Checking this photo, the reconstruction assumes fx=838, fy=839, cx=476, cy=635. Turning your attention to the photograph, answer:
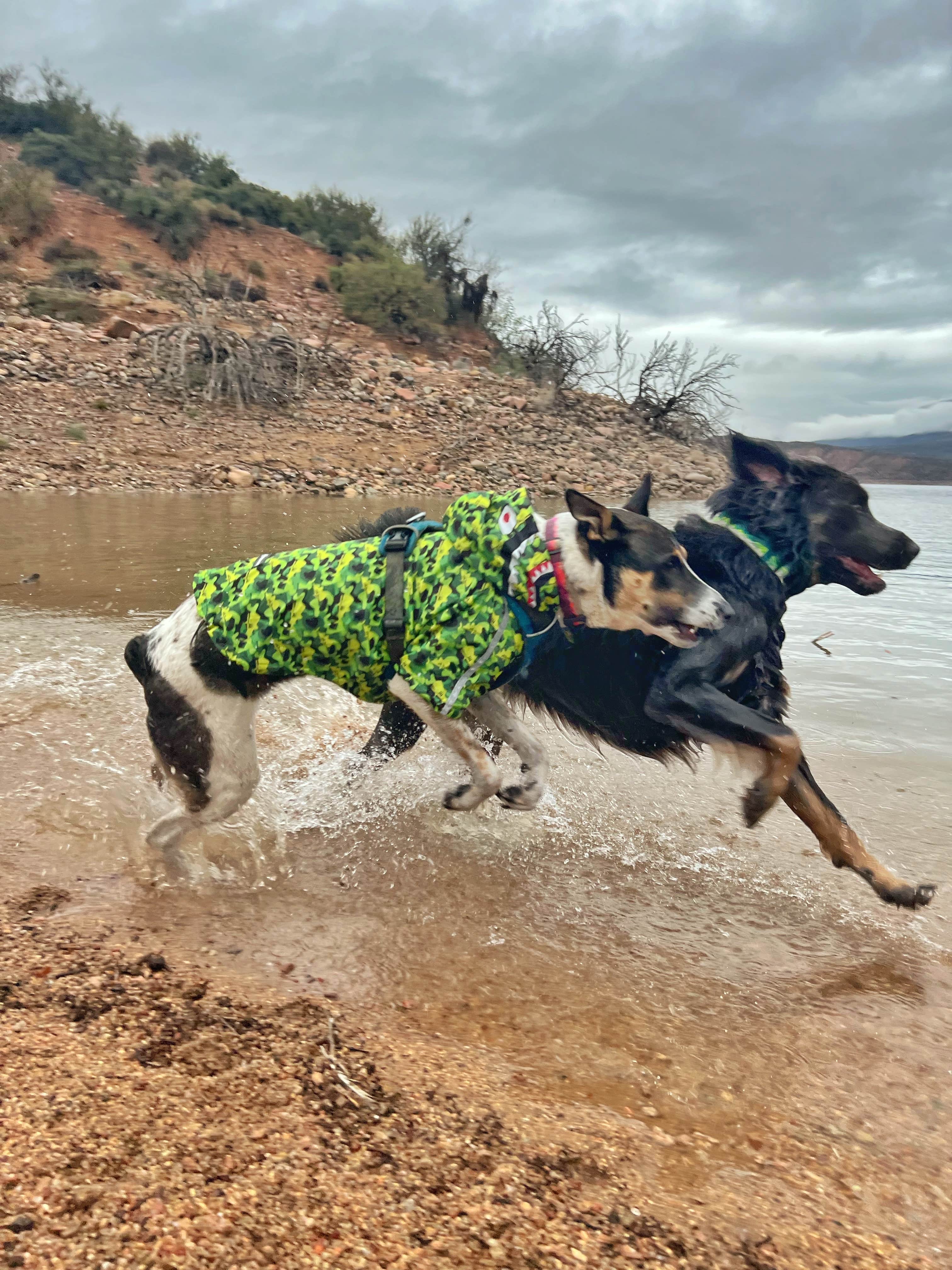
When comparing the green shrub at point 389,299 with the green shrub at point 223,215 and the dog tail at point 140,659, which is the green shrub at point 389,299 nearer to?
→ the green shrub at point 223,215

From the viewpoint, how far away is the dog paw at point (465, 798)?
3.71 m

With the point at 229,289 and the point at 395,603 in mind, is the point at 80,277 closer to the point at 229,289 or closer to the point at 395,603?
the point at 229,289

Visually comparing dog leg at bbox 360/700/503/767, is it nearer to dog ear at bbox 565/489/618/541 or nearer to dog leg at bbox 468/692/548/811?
dog leg at bbox 468/692/548/811

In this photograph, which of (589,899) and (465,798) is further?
(465,798)

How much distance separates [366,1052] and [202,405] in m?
19.3

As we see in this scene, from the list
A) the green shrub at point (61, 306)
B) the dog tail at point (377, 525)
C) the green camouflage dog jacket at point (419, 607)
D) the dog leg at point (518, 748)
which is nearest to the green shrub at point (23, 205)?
the green shrub at point (61, 306)

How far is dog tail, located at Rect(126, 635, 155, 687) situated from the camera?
11.1 ft

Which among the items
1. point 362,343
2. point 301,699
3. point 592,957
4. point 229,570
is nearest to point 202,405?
point 362,343

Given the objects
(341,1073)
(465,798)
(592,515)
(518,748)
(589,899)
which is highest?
(592,515)

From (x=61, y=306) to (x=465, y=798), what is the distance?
78.5 ft

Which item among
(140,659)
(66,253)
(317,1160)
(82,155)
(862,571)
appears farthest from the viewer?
(82,155)

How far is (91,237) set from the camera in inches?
1181

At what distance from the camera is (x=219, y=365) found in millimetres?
20141

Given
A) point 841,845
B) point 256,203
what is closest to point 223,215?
point 256,203
